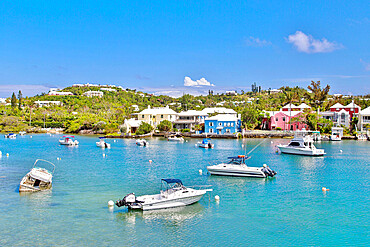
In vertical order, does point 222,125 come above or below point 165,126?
above

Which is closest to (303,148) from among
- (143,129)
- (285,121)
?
(285,121)

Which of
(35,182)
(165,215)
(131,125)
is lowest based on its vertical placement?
(165,215)

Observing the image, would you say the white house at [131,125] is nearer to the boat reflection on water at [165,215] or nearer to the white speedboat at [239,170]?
the white speedboat at [239,170]

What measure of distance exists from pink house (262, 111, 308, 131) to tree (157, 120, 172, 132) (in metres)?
30.2

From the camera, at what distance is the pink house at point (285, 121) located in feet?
Answer: 327

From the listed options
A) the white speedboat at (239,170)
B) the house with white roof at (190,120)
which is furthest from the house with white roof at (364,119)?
the white speedboat at (239,170)

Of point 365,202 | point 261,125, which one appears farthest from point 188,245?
point 261,125

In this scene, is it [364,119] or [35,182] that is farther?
[364,119]

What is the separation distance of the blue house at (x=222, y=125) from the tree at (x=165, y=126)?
38.1ft

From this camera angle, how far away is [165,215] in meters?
23.4

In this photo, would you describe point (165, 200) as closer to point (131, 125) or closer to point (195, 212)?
point (195, 212)

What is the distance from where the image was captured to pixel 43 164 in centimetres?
4569

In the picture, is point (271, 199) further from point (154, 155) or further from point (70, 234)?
point (154, 155)

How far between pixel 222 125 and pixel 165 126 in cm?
1799
